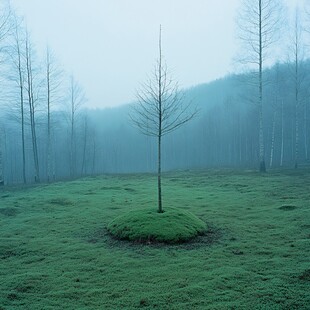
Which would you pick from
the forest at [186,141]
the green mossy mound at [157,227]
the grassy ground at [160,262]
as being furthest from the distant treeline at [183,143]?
the green mossy mound at [157,227]

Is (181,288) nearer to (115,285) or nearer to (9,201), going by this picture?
(115,285)

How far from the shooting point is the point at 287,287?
209 inches

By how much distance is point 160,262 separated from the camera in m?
6.91

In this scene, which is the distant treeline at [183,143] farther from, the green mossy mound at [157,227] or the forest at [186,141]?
the green mossy mound at [157,227]

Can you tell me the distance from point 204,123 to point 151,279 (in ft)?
221

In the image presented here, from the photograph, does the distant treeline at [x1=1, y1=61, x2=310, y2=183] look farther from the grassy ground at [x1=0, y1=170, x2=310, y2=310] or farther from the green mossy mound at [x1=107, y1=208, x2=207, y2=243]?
the green mossy mound at [x1=107, y1=208, x2=207, y2=243]

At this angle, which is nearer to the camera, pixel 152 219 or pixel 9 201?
pixel 152 219

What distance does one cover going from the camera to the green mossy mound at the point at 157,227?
8.53 metres

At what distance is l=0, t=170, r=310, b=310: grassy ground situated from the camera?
16.8 ft

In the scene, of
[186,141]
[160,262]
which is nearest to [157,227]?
[160,262]

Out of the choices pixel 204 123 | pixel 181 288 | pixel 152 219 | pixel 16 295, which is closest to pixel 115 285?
pixel 181 288

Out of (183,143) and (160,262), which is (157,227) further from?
(183,143)

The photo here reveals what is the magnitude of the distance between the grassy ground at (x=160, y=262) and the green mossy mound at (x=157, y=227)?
15.6 inches

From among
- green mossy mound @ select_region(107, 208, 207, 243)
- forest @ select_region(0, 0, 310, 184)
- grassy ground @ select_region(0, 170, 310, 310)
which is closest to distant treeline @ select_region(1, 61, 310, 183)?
forest @ select_region(0, 0, 310, 184)
